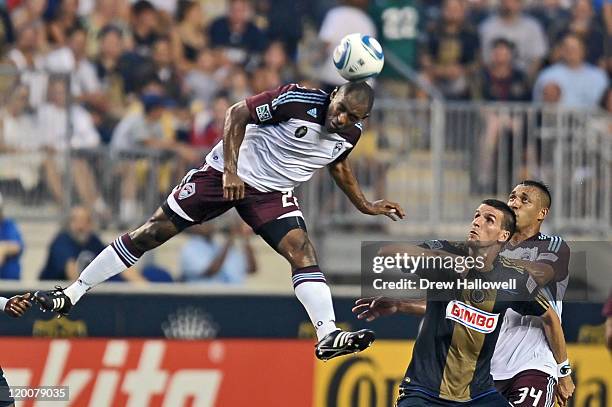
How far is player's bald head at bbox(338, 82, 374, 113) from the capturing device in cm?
966

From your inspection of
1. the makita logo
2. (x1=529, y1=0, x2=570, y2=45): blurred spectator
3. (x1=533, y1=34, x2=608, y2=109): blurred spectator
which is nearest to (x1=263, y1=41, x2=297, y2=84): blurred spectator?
(x1=533, y1=34, x2=608, y2=109): blurred spectator

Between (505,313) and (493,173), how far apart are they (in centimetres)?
553

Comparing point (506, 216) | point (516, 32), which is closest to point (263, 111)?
point (506, 216)

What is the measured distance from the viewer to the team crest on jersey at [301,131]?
394 inches

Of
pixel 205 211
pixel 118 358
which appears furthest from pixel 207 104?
pixel 205 211

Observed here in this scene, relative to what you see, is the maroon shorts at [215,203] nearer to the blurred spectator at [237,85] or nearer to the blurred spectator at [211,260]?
the blurred spectator at [211,260]

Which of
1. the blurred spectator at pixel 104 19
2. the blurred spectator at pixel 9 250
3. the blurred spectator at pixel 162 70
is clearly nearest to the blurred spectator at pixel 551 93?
the blurred spectator at pixel 162 70

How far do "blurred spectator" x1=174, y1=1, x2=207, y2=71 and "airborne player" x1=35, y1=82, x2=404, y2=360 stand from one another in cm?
575

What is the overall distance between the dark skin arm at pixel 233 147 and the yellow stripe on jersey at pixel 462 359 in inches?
63.7

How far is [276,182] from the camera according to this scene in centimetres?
1026

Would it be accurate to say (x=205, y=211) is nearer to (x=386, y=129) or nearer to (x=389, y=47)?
(x=386, y=129)

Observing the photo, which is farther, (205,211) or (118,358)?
(118,358)

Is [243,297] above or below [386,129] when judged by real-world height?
below

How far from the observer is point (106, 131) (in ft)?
49.2
